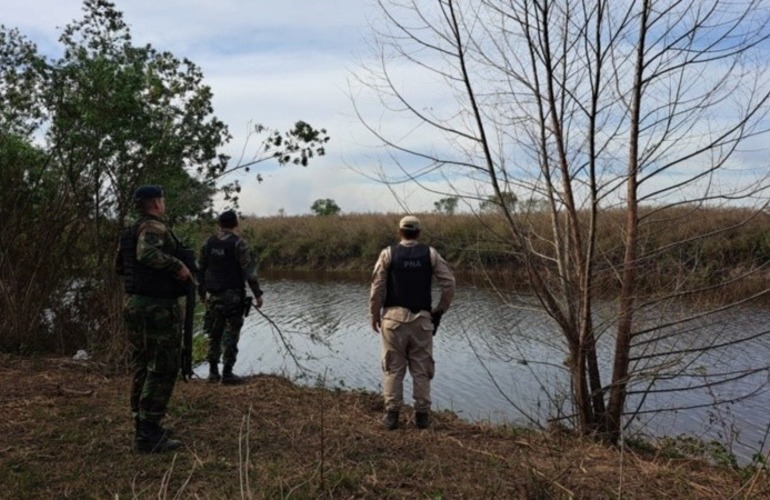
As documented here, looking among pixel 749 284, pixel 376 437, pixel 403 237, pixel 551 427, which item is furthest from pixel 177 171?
pixel 749 284

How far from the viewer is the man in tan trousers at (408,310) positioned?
568cm

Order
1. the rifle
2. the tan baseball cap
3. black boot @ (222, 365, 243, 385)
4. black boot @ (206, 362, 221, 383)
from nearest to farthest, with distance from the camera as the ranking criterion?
the rifle, the tan baseball cap, black boot @ (222, 365, 243, 385), black boot @ (206, 362, 221, 383)

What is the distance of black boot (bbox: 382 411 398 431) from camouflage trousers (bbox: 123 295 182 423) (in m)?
1.96

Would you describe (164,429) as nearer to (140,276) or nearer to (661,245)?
(140,276)

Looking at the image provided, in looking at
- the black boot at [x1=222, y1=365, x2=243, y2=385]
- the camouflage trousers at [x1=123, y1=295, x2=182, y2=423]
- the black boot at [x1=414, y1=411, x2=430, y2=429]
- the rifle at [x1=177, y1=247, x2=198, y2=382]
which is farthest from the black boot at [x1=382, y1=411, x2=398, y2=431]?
the black boot at [x1=222, y1=365, x2=243, y2=385]

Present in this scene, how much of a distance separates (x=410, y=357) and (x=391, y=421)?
587 mm

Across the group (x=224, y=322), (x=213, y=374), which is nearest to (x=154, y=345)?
(x=224, y=322)

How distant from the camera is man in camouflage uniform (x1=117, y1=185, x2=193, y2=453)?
455 cm

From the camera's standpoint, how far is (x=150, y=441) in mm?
4570

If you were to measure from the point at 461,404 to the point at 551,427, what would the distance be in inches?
124

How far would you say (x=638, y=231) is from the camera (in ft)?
20.5

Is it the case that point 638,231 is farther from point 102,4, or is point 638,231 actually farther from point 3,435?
point 102,4

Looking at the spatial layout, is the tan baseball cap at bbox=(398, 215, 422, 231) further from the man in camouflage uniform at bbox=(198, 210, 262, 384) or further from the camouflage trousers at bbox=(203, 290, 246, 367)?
the camouflage trousers at bbox=(203, 290, 246, 367)

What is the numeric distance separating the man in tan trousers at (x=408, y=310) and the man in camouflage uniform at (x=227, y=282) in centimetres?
183
